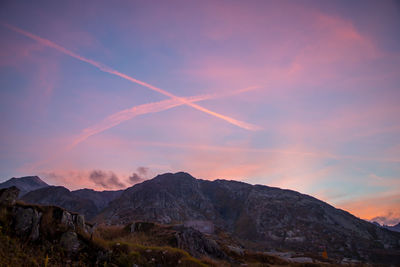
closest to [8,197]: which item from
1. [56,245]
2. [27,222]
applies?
[27,222]

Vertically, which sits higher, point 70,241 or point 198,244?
point 70,241

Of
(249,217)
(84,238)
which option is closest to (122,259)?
(84,238)

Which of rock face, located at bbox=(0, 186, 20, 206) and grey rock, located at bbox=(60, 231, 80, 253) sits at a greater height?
rock face, located at bbox=(0, 186, 20, 206)

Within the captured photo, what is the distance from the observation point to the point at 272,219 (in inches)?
5728

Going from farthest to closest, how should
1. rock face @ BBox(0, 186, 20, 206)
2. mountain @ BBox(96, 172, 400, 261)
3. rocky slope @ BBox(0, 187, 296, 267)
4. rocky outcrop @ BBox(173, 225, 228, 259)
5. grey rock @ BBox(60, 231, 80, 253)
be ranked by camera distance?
mountain @ BBox(96, 172, 400, 261)
rocky outcrop @ BBox(173, 225, 228, 259)
rock face @ BBox(0, 186, 20, 206)
grey rock @ BBox(60, 231, 80, 253)
rocky slope @ BBox(0, 187, 296, 267)

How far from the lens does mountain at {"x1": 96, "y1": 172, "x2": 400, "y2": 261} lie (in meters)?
107

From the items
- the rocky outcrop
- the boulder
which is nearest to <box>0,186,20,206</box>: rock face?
the boulder

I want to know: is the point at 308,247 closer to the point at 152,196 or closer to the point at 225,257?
the point at 225,257

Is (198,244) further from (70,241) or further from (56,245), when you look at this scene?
(56,245)

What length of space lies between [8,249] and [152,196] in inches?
6746

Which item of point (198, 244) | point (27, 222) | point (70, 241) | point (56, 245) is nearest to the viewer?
point (56, 245)

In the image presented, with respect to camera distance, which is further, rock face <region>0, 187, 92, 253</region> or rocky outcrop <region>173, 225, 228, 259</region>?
rocky outcrop <region>173, 225, 228, 259</region>

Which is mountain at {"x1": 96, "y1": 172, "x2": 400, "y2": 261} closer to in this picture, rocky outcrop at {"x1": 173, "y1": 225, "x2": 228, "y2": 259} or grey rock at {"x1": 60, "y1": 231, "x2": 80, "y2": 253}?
rocky outcrop at {"x1": 173, "y1": 225, "x2": 228, "y2": 259}

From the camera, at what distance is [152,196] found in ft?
578
